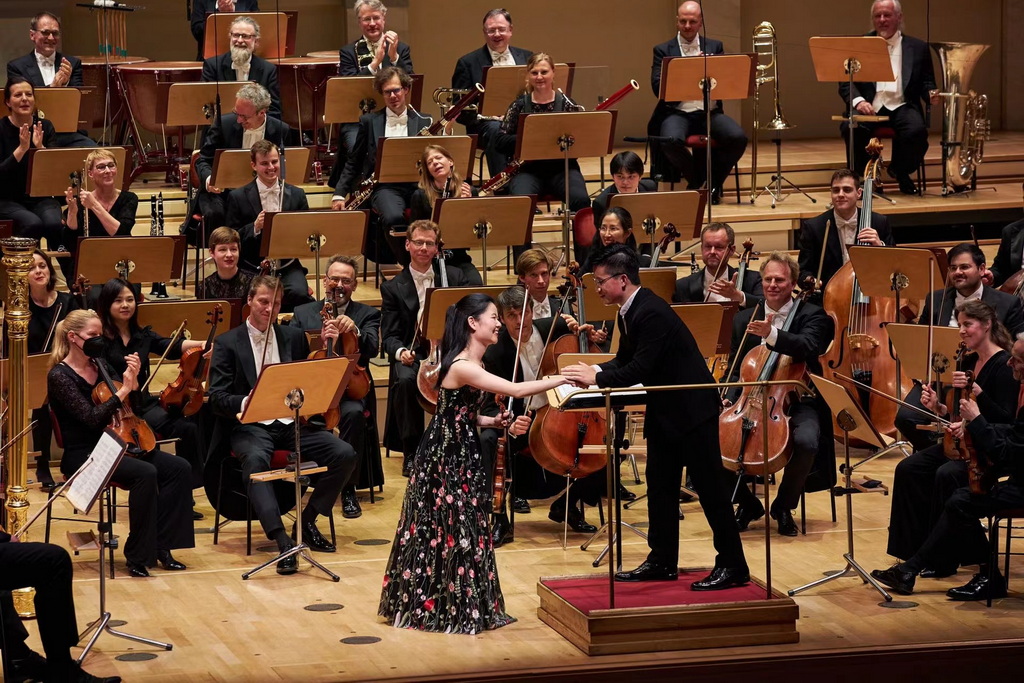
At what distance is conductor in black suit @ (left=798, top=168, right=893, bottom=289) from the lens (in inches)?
265

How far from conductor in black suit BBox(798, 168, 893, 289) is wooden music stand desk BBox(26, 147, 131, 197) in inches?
123

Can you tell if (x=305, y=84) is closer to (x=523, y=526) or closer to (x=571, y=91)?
(x=571, y=91)

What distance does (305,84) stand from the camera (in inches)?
334

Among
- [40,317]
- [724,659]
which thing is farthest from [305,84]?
[724,659]

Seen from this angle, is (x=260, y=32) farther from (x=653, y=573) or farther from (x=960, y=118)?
(x=653, y=573)

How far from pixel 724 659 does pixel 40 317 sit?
3.14 meters

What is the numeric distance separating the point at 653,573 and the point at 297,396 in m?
1.37

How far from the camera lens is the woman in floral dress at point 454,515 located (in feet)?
15.8

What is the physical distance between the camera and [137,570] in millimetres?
5449

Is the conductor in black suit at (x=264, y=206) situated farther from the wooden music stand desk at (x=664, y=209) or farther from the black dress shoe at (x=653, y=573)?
the black dress shoe at (x=653, y=573)

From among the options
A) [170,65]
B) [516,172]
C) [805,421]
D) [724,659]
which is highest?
[170,65]

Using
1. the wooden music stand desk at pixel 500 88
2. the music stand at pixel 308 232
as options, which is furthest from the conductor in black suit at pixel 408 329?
the wooden music stand desk at pixel 500 88

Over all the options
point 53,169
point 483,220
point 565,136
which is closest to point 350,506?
point 483,220

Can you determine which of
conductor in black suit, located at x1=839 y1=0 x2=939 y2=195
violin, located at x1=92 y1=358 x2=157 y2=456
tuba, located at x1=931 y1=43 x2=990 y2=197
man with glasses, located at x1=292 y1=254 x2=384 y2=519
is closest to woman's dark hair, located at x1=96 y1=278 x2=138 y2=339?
violin, located at x1=92 y1=358 x2=157 y2=456
